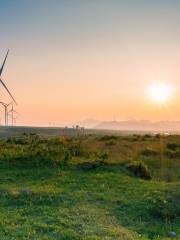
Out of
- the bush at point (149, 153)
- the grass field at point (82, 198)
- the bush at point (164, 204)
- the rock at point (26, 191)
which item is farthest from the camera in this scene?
the bush at point (149, 153)

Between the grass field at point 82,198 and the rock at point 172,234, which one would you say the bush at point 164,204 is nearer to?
the grass field at point 82,198

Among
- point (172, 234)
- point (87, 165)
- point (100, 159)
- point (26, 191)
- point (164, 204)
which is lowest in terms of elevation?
point (172, 234)

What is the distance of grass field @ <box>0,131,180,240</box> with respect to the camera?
1365 cm

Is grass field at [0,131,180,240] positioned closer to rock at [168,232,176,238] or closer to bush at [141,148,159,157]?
rock at [168,232,176,238]

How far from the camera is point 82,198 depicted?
17516mm

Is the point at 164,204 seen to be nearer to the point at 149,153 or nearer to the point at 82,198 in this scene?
the point at 82,198

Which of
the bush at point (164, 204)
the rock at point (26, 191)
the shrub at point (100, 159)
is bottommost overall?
the bush at point (164, 204)

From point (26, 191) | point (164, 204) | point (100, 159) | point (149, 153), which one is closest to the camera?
point (164, 204)

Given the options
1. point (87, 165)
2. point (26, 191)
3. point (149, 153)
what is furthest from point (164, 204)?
point (149, 153)

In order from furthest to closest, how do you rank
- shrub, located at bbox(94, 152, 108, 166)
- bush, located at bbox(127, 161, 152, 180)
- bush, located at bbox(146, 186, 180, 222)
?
shrub, located at bbox(94, 152, 108, 166) → bush, located at bbox(127, 161, 152, 180) → bush, located at bbox(146, 186, 180, 222)

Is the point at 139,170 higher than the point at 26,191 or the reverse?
higher

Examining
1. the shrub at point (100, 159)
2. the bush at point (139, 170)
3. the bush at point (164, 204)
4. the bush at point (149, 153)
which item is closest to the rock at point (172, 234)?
the bush at point (164, 204)

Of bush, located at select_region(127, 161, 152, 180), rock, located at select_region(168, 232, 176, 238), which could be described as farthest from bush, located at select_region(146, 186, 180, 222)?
bush, located at select_region(127, 161, 152, 180)

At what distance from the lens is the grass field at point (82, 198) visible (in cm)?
1365
